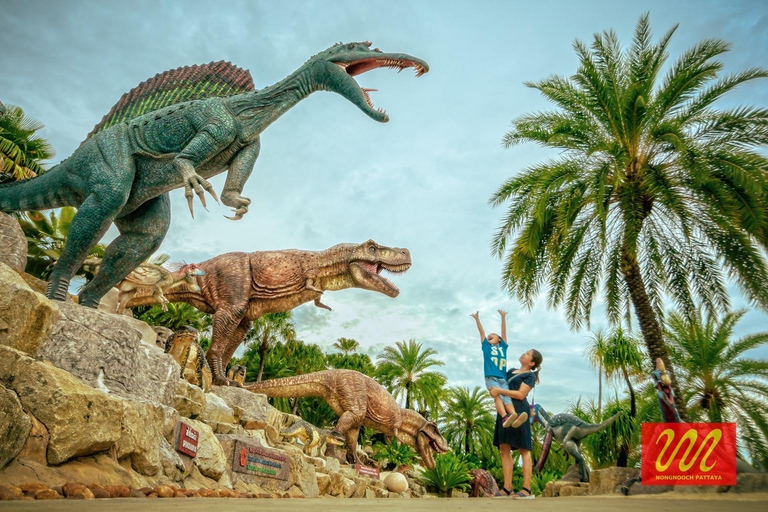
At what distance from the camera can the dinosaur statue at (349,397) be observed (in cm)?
1307

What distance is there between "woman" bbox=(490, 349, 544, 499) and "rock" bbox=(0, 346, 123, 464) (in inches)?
134

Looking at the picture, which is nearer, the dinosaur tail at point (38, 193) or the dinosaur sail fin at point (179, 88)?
the dinosaur tail at point (38, 193)

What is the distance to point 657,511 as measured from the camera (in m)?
2.42

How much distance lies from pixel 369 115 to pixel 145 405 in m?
3.06

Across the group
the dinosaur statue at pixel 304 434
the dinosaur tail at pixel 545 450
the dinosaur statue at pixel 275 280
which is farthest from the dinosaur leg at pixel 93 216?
the dinosaur tail at pixel 545 450

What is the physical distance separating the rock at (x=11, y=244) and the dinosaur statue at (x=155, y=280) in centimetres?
342

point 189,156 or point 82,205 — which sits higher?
point 189,156

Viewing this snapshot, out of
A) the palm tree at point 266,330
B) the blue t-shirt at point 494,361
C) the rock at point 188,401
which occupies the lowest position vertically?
the rock at point 188,401

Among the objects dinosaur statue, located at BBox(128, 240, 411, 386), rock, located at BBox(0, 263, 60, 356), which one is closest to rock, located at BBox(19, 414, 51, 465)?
rock, located at BBox(0, 263, 60, 356)

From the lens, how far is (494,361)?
19.4ft

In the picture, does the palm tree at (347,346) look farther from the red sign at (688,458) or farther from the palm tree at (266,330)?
the red sign at (688,458)

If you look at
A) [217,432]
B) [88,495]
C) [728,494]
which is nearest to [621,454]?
[728,494]

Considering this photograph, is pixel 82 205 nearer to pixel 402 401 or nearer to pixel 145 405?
pixel 145 405

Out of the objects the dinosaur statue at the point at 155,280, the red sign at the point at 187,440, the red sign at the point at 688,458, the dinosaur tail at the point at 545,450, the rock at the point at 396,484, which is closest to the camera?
the red sign at the point at 187,440
